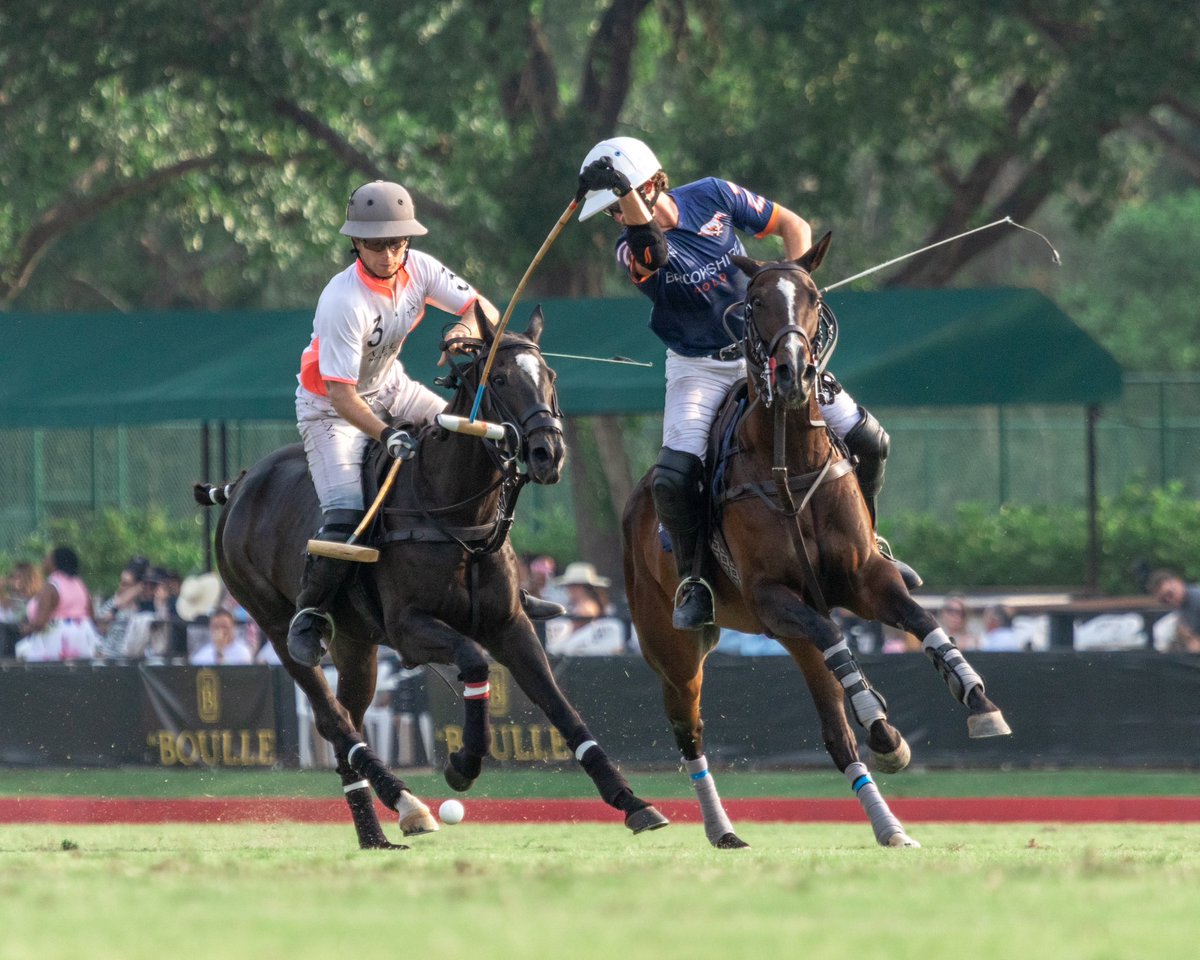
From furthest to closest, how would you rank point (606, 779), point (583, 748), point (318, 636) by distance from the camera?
point (318, 636), point (583, 748), point (606, 779)

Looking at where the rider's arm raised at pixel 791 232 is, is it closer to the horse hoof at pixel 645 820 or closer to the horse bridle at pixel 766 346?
the horse bridle at pixel 766 346

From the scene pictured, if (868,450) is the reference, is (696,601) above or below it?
below

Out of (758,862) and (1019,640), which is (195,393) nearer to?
(1019,640)

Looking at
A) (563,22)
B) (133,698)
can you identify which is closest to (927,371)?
(133,698)

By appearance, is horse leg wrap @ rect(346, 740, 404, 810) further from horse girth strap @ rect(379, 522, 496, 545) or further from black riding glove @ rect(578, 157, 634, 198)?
black riding glove @ rect(578, 157, 634, 198)

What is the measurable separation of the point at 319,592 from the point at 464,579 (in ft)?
2.37

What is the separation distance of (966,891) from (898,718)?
25.5 ft

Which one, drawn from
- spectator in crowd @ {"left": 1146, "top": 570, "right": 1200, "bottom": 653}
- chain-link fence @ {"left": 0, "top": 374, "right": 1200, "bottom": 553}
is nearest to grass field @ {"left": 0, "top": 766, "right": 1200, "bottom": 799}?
spectator in crowd @ {"left": 1146, "top": 570, "right": 1200, "bottom": 653}

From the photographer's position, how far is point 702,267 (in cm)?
892

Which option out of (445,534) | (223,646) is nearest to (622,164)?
(445,534)

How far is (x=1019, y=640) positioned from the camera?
15.5 m

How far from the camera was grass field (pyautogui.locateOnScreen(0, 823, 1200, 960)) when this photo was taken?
471cm

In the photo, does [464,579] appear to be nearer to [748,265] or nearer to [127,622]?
[748,265]

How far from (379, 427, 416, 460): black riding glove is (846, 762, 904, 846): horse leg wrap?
2342 millimetres
